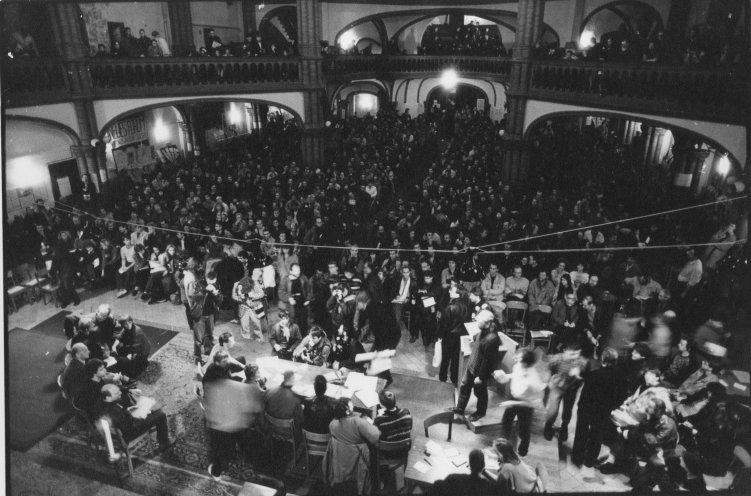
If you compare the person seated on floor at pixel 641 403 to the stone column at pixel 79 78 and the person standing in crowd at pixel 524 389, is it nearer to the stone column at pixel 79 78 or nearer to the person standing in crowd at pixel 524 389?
the person standing in crowd at pixel 524 389

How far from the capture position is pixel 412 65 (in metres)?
21.1

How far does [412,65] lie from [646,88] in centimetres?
1310

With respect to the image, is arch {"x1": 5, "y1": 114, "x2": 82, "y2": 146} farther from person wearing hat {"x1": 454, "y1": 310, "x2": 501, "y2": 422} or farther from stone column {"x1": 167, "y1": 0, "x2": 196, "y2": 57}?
person wearing hat {"x1": 454, "y1": 310, "x2": 501, "y2": 422}

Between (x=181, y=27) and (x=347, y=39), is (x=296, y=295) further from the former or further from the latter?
(x=347, y=39)

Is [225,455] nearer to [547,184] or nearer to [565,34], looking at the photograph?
[547,184]

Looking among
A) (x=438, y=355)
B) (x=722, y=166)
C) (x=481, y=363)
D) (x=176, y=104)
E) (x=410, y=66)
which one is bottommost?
(x=438, y=355)

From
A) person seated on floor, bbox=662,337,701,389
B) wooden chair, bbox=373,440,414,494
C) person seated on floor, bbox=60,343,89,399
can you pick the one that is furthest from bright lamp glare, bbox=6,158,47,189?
person seated on floor, bbox=662,337,701,389

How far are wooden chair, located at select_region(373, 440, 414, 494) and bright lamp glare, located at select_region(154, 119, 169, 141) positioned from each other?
15.6 m

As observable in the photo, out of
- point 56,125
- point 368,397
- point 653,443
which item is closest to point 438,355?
point 368,397

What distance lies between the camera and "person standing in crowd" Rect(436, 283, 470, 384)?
6.59 metres

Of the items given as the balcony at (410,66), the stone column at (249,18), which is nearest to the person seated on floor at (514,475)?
the balcony at (410,66)

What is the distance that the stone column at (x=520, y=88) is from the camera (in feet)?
38.6

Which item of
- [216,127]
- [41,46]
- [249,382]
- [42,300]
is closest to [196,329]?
[249,382]

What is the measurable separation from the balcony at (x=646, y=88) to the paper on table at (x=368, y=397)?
6.57 meters
